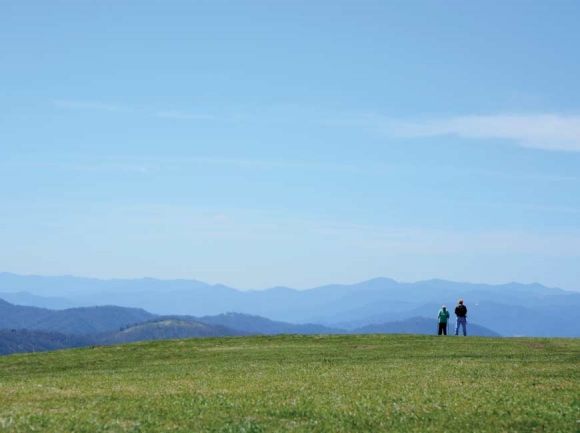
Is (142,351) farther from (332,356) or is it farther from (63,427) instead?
(63,427)

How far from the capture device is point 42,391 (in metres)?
30.5

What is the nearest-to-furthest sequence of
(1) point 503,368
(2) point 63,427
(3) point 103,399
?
(2) point 63,427 < (3) point 103,399 < (1) point 503,368

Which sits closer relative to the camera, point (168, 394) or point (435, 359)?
point (168, 394)

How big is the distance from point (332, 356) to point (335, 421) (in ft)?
105

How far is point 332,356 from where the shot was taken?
5375 cm

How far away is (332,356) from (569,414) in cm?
3187

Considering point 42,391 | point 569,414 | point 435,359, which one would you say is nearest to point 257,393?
point 42,391

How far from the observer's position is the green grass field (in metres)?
21.8

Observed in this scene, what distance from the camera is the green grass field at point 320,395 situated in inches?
858

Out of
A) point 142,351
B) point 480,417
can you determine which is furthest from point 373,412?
point 142,351

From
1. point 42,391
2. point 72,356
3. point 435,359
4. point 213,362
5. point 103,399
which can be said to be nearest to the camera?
point 103,399

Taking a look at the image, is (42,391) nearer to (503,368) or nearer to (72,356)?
(503,368)

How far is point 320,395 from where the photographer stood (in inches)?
1101

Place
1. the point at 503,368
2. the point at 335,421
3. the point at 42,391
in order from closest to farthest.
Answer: the point at 335,421 → the point at 42,391 → the point at 503,368
